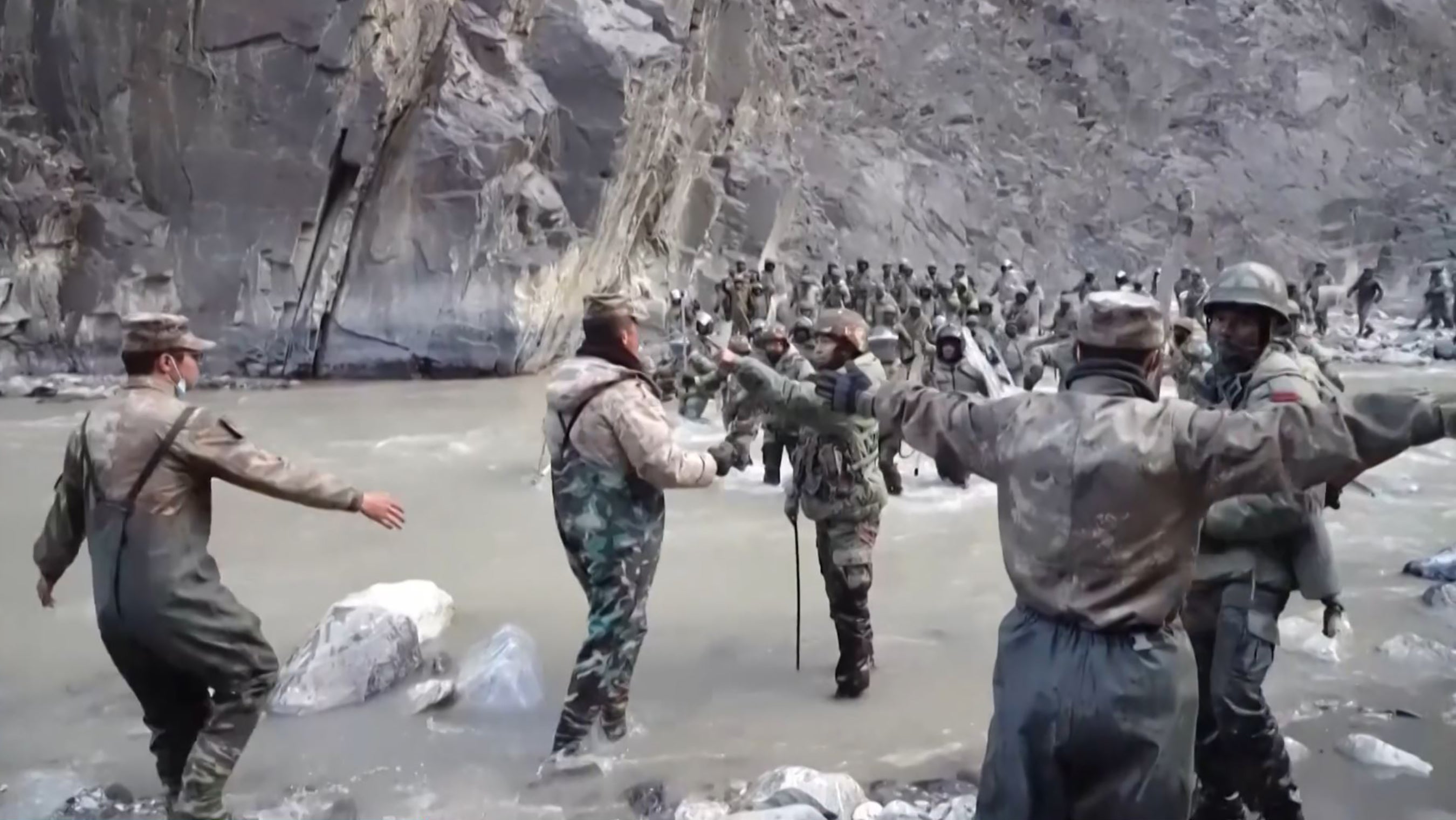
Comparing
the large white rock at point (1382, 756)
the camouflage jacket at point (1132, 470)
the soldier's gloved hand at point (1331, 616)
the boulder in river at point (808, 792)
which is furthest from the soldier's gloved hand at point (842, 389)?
the large white rock at point (1382, 756)

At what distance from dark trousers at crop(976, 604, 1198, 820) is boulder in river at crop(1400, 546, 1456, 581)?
4.60 metres

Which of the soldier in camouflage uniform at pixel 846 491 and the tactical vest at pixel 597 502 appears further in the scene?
the soldier in camouflage uniform at pixel 846 491

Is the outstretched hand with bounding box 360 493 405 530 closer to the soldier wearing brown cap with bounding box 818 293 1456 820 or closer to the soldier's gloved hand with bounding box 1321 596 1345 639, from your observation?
the soldier wearing brown cap with bounding box 818 293 1456 820

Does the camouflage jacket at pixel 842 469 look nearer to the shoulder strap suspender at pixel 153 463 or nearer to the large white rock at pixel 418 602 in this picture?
the large white rock at pixel 418 602

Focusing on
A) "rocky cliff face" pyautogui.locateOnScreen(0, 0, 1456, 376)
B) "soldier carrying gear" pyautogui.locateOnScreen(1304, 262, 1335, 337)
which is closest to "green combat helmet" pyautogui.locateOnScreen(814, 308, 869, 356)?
"rocky cliff face" pyautogui.locateOnScreen(0, 0, 1456, 376)

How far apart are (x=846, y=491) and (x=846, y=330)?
0.62m

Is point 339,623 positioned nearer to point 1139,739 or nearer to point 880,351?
point 880,351

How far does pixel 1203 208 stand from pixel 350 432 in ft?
72.7

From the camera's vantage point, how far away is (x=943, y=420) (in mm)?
2463

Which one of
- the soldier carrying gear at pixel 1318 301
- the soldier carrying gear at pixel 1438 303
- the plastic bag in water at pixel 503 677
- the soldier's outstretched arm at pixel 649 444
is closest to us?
the soldier's outstretched arm at pixel 649 444

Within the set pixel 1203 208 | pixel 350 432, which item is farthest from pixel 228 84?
pixel 1203 208

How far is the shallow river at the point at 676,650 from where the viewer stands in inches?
150

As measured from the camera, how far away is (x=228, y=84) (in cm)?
1474

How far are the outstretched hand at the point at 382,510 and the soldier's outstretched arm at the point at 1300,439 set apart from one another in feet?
6.64
